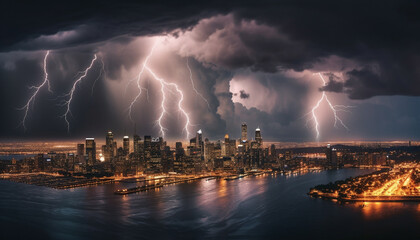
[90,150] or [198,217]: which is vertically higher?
[90,150]

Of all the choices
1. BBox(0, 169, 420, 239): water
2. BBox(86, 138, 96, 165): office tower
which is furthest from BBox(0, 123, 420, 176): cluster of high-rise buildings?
BBox(0, 169, 420, 239): water

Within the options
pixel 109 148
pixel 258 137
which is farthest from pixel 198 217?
pixel 258 137

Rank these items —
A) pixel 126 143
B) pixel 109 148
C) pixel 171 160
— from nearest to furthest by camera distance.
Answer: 1. pixel 171 160
2. pixel 109 148
3. pixel 126 143

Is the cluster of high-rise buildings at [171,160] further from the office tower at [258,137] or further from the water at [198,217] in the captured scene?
the water at [198,217]

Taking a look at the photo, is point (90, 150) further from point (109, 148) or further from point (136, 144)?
point (136, 144)

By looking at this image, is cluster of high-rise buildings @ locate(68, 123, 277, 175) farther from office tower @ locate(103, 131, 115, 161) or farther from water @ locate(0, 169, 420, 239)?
water @ locate(0, 169, 420, 239)

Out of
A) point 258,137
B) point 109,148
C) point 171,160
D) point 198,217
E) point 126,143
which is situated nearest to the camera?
point 198,217

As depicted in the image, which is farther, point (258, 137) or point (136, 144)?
point (258, 137)
